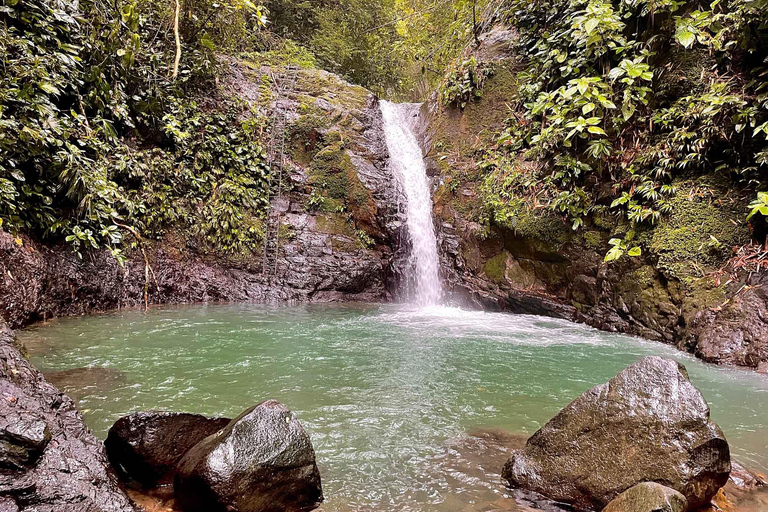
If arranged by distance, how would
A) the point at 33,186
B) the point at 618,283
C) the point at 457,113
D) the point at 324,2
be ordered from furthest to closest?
the point at 324,2, the point at 457,113, the point at 618,283, the point at 33,186

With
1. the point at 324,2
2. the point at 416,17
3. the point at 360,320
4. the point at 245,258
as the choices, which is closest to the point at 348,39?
the point at 324,2

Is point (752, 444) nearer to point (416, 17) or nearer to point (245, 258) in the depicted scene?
point (416, 17)

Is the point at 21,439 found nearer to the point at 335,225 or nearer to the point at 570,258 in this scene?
the point at 570,258

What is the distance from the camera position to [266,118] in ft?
34.6

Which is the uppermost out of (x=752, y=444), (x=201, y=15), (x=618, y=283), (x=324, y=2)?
(x=324, y=2)

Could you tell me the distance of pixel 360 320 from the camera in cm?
724

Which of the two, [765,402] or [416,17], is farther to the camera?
[416,17]

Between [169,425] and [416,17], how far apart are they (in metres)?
7.78

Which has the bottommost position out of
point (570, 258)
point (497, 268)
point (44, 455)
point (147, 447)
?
point (147, 447)

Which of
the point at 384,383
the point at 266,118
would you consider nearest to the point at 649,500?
the point at 384,383

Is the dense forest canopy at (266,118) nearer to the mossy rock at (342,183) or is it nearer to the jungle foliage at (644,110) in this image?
the jungle foliage at (644,110)

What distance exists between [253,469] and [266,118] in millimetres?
9861

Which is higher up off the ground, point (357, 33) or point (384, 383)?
point (357, 33)

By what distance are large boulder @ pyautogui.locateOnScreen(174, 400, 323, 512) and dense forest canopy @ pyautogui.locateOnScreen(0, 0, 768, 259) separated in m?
4.10
